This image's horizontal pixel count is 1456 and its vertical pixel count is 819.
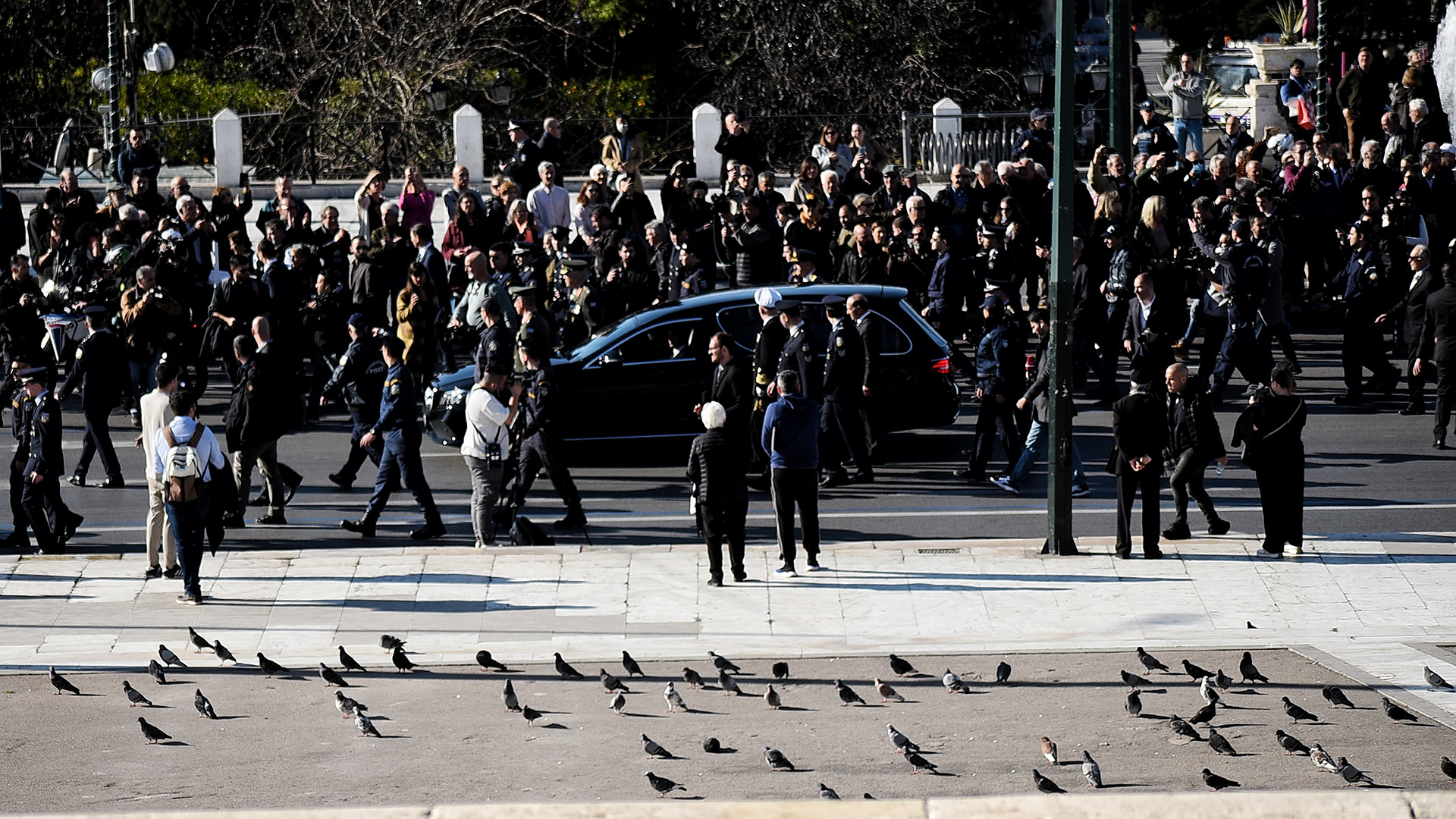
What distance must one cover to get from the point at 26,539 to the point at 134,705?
12.5 ft

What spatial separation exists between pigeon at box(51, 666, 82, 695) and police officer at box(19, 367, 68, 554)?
306 cm

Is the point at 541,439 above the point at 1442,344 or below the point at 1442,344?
below

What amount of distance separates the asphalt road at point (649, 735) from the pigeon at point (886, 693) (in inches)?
3.2

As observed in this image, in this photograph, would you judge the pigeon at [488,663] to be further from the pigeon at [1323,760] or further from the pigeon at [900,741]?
the pigeon at [1323,760]

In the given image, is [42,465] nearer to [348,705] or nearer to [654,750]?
[348,705]

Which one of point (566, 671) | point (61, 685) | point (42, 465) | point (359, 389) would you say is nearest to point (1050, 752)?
point (566, 671)

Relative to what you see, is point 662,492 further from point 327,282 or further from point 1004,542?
point 327,282

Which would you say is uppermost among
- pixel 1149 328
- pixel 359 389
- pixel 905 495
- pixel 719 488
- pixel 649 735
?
pixel 1149 328

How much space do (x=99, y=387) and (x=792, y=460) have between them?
632 centimetres

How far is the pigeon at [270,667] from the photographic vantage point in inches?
467

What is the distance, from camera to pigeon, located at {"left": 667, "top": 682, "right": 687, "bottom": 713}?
1106 cm

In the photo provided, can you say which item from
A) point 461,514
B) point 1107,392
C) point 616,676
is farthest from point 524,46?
point 616,676

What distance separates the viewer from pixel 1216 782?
9.30 meters

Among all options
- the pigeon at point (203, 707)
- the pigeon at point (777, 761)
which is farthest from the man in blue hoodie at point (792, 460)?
the pigeon at point (203, 707)
